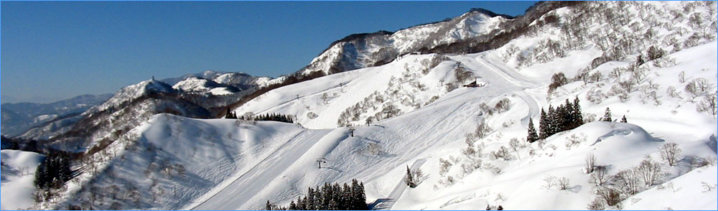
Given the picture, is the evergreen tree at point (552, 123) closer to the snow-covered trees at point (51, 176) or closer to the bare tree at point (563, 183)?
the bare tree at point (563, 183)

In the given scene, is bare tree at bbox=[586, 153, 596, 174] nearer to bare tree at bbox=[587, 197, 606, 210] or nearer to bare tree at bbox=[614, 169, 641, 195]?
bare tree at bbox=[614, 169, 641, 195]

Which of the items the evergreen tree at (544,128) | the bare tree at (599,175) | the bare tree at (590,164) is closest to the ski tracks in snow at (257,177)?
the evergreen tree at (544,128)

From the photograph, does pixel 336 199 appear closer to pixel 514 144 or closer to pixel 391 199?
pixel 391 199

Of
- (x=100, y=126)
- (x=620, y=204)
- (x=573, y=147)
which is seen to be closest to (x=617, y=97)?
(x=573, y=147)

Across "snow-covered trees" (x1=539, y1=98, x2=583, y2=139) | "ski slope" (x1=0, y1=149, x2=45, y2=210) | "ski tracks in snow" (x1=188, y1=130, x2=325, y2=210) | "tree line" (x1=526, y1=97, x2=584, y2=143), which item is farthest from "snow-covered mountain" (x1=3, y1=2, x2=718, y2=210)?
"ski slope" (x1=0, y1=149, x2=45, y2=210)

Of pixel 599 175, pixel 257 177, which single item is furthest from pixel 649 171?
pixel 257 177

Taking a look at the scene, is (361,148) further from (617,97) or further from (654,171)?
(654,171)
